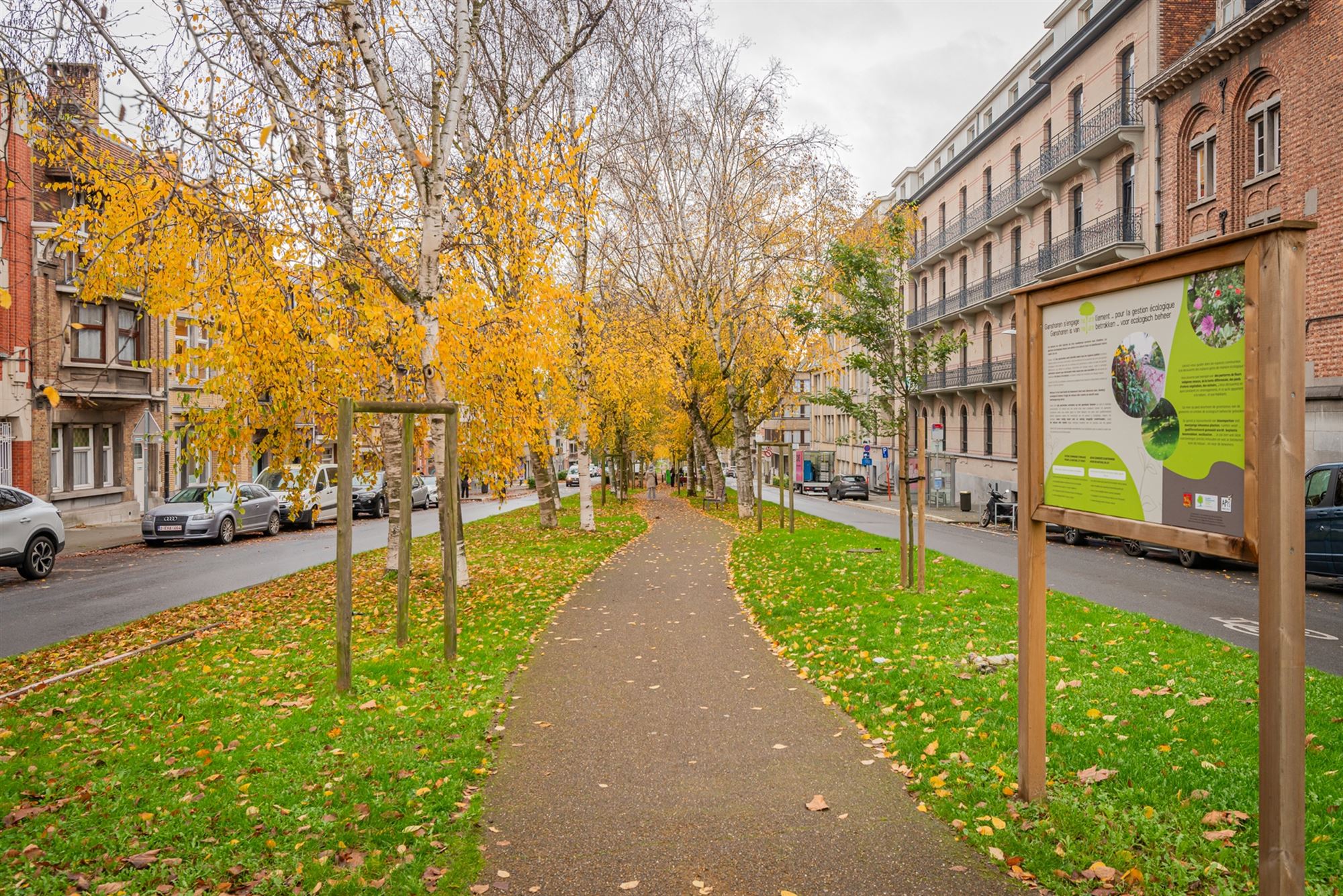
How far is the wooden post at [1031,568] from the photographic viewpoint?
181 inches

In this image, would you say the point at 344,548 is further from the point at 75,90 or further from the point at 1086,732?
the point at 1086,732

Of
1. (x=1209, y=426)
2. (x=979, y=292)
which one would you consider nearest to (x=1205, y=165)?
(x=979, y=292)

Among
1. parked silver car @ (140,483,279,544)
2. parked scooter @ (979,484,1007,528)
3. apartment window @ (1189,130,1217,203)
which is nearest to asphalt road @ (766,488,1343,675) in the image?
parked scooter @ (979,484,1007,528)

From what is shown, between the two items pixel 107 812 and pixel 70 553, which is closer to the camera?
pixel 107 812

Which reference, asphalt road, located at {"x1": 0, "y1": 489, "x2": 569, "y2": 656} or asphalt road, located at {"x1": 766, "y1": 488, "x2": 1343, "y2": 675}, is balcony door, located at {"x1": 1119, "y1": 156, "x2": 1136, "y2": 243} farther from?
asphalt road, located at {"x1": 0, "y1": 489, "x2": 569, "y2": 656}

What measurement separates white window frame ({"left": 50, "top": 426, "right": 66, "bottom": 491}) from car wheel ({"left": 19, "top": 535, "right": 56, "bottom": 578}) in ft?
47.7

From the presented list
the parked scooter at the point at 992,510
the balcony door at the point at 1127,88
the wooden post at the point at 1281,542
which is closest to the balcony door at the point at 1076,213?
the balcony door at the point at 1127,88

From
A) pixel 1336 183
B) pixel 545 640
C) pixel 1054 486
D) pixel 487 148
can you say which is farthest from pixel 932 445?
pixel 1054 486

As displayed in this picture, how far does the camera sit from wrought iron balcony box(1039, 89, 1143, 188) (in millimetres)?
29156

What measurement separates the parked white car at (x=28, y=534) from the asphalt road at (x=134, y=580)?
0.32m

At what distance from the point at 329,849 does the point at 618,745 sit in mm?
2032

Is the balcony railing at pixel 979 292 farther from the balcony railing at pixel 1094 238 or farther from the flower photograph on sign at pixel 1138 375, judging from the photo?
the flower photograph on sign at pixel 1138 375

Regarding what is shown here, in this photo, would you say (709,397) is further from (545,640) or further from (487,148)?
(545,640)

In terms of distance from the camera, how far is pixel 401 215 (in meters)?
12.4
